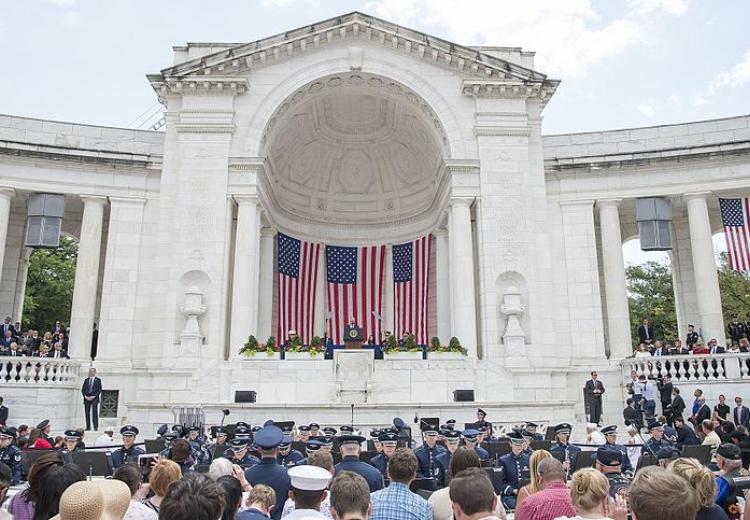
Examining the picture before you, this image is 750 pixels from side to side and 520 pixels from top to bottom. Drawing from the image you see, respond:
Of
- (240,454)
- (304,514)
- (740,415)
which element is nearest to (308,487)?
(304,514)

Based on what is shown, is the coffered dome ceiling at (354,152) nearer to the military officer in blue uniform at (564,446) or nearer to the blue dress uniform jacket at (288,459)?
the military officer in blue uniform at (564,446)

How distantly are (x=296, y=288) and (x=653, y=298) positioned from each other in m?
37.7

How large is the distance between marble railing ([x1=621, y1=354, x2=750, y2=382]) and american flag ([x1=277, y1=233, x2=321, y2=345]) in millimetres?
16968

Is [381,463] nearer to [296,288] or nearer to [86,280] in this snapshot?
[86,280]

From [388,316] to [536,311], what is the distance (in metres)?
10.3

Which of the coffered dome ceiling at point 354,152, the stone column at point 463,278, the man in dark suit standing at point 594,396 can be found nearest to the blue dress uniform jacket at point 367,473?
the man in dark suit standing at point 594,396

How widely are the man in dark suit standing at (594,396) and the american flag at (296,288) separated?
50.1 ft

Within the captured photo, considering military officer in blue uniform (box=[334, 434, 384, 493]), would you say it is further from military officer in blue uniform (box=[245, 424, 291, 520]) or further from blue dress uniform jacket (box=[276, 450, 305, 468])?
blue dress uniform jacket (box=[276, 450, 305, 468])

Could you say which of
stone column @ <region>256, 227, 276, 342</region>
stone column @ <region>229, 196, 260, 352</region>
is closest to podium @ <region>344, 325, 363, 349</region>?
stone column @ <region>229, 196, 260, 352</region>

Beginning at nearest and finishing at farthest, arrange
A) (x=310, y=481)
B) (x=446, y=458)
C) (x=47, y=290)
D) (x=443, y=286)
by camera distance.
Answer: (x=310, y=481), (x=446, y=458), (x=443, y=286), (x=47, y=290)

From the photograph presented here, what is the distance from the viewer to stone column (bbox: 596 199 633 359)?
27781 millimetres

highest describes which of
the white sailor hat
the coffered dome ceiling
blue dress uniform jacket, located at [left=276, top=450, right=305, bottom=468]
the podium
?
the coffered dome ceiling

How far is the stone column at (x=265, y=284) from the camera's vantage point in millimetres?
31266

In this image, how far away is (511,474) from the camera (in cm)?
984
